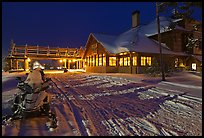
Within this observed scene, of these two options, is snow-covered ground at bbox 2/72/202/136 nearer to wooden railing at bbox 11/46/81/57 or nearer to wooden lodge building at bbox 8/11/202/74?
wooden lodge building at bbox 8/11/202/74

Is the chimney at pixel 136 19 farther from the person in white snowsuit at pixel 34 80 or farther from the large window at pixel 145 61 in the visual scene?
the person in white snowsuit at pixel 34 80

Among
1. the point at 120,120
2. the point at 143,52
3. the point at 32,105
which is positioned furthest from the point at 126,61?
the point at 32,105

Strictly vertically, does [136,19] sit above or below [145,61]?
above

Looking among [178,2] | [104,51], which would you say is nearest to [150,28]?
[104,51]

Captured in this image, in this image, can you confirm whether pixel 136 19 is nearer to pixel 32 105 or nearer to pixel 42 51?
pixel 42 51

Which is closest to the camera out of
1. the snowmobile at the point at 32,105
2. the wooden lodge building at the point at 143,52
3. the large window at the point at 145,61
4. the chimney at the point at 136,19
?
the snowmobile at the point at 32,105

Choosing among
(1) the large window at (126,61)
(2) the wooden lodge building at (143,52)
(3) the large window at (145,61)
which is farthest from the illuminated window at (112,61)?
(3) the large window at (145,61)

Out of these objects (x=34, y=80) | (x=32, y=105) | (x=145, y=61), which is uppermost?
(x=145, y=61)

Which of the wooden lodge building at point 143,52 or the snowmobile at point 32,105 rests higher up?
the wooden lodge building at point 143,52

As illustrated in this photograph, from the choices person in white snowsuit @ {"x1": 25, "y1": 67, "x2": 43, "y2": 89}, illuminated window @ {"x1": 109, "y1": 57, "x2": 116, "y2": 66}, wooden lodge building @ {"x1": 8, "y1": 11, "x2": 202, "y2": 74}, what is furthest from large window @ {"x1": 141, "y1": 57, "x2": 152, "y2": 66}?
person in white snowsuit @ {"x1": 25, "y1": 67, "x2": 43, "y2": 89}

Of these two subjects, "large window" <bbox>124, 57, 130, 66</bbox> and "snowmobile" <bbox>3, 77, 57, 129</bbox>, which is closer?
"snowmobile" <bbox>3, 77, 57, 129</bbox>

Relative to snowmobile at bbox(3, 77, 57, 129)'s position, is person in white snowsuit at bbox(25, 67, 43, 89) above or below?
above

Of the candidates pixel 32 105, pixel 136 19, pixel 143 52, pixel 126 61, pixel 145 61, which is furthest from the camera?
pixel 136 19

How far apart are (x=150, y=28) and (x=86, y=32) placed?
146493mm
